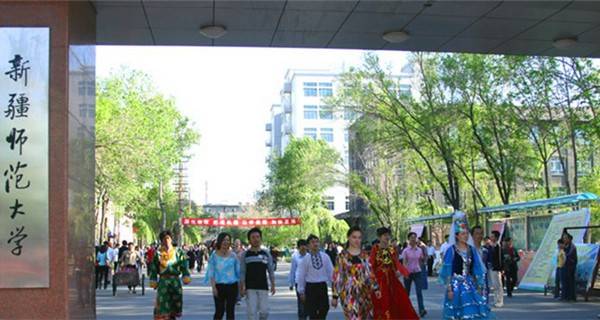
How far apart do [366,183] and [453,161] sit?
16.2m

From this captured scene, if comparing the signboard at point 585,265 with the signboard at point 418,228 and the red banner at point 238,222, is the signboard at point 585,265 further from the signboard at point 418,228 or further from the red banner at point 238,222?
the red banner at point 238,222

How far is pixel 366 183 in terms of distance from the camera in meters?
53.6

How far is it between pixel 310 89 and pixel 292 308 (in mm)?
102765

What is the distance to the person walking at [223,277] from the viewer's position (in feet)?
36.1

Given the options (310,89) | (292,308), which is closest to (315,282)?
(292,308)

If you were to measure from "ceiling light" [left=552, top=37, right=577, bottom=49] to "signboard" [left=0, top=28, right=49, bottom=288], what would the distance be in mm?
8216

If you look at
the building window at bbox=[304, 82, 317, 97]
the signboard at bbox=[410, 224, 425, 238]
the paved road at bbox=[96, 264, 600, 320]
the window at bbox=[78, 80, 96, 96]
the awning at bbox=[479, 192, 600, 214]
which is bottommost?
the paved road at bbox=[96, 264, 600, 320]

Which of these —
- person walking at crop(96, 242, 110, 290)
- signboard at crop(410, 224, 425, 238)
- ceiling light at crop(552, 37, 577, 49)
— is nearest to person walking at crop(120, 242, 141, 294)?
person walking at crop(96, 242, 110, 290)

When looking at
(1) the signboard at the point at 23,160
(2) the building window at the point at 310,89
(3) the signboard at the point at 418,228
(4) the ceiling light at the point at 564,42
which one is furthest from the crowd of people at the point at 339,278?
(2) the building window at the point at 310,89

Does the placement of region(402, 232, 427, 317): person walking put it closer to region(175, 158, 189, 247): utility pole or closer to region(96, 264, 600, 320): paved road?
region(96, 264, 600, 320): paved road

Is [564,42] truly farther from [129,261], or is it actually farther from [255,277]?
[129,261]

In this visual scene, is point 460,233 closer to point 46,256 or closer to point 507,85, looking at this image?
point 46,256

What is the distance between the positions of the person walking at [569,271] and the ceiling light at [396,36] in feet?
32.2

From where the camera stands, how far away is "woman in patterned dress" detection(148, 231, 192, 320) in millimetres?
10695
